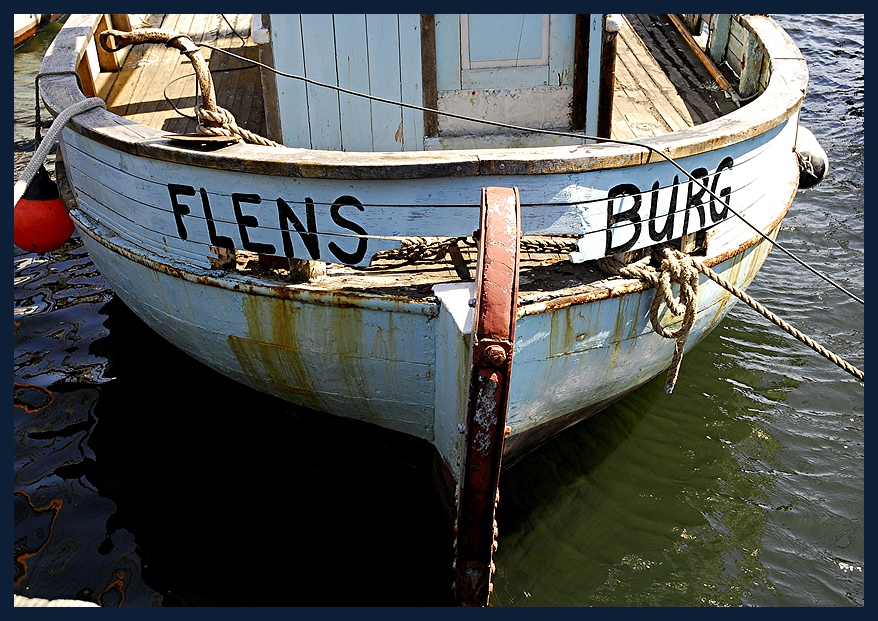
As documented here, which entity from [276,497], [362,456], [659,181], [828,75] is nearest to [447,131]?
[659,181]

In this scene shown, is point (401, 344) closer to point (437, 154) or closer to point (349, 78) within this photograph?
point (437, 154)

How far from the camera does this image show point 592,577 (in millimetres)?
4367

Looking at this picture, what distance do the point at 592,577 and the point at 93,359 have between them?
414 cm

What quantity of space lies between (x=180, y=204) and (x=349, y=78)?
129 cm

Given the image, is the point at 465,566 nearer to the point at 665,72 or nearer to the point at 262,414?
the point at 262,414

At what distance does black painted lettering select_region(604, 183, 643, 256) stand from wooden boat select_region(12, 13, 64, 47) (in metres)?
13.2

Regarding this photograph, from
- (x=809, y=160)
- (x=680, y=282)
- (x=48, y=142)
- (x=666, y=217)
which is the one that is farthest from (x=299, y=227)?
(x=809, y=160)

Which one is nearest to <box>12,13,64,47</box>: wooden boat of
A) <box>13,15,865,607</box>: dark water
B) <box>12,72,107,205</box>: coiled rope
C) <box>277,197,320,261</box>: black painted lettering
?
<box>13,15,865,607</box>: dark water

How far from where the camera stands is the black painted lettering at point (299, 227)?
3.71 m

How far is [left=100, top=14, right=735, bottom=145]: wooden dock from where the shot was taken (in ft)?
18.0

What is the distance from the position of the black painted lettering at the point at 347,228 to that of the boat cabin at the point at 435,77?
1.20 metres

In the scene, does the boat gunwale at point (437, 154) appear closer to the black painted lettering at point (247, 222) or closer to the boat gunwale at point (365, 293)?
the black painted lettering at point (247, 222)

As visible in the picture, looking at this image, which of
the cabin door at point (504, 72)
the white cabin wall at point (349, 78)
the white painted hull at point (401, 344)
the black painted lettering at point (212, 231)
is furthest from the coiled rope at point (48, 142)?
the cabin door at point (504, 72)

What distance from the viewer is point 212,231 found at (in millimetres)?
3934
